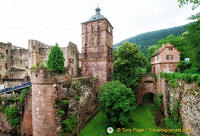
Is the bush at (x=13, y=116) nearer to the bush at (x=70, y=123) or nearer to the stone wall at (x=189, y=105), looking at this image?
the bush at (x=70, y=123)

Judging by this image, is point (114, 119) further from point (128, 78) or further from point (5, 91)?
point (5, 91)

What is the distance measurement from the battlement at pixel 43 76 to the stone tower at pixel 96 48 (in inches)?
443

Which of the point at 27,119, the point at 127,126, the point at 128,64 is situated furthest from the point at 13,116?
the point at 128,64

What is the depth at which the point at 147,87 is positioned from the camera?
2402 centimetres

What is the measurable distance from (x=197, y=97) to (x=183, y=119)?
4150 millimetres

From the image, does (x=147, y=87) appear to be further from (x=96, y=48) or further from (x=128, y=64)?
(x=96, y=48)

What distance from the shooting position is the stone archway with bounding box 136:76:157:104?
77.4ft

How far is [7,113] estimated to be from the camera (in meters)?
15.0

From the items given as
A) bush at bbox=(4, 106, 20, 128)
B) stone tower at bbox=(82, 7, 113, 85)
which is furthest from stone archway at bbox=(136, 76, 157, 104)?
bush at bbox=(4, 106, 20, 128)

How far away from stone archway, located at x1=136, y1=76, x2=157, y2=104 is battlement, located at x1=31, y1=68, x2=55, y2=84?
2044 cm

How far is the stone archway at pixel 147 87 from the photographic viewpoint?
2358cm

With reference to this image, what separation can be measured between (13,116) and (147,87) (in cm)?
2554

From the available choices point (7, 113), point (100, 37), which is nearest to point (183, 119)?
point (100, 37)

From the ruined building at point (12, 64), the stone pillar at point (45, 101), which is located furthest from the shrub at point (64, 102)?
the ruined building at point (12, 64)
